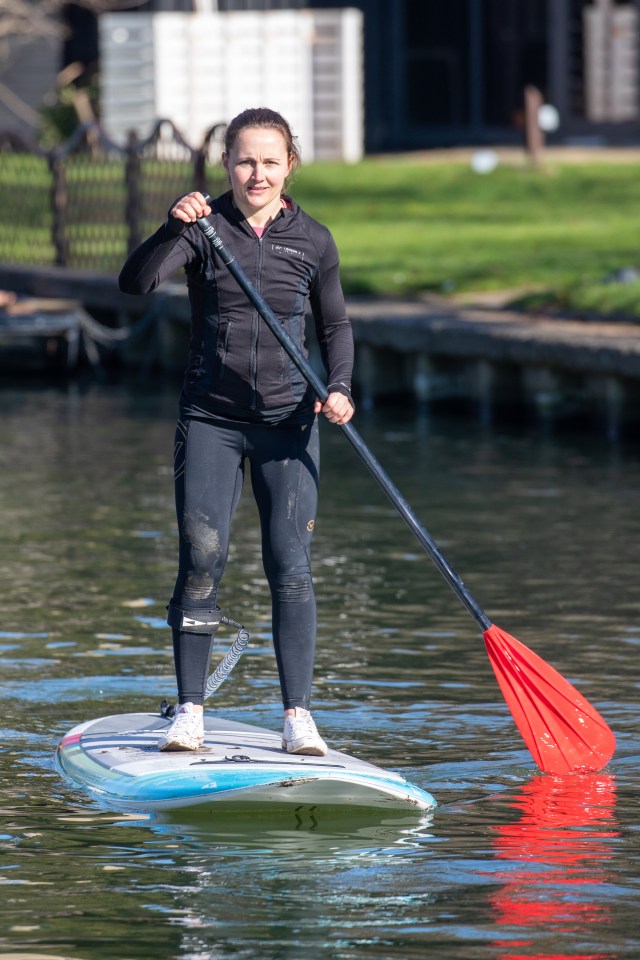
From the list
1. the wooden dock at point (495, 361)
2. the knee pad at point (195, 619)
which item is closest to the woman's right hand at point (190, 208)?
the knee pad at point (195, 619)

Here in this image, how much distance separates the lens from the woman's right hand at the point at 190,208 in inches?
231

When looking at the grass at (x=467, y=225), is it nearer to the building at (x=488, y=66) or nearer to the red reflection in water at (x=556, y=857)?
the building at (x=488, y=66)

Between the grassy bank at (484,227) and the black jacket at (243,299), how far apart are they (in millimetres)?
9560

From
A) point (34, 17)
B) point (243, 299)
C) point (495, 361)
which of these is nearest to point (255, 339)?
point (243, 299)

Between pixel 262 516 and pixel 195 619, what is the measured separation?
37 cm

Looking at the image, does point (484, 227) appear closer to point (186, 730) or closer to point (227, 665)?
point (227, 665)

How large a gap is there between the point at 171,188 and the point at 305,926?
16.2 m

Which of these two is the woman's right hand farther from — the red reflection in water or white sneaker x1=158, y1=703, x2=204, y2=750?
the red reflection in water

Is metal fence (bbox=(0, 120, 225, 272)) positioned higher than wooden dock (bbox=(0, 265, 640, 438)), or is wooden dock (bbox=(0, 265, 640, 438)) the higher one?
metal fence (bbox=(0, 120, 225, 272))

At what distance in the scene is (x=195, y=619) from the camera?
20.3 ft

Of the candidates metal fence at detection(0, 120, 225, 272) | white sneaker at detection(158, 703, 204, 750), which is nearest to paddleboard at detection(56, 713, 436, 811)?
white sneaker at detection(158, 703, 204, 750)

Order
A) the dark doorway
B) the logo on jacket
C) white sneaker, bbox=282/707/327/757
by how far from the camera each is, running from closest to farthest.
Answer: the logo on jacket
white sneaker, bbox=282/707/327/757
the dark doorway

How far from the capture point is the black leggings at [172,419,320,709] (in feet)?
20.1

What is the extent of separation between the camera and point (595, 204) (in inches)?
875
